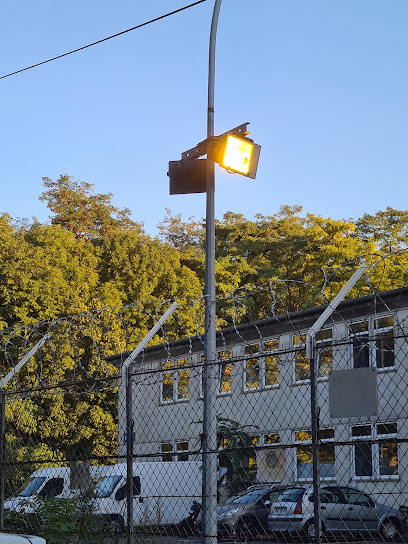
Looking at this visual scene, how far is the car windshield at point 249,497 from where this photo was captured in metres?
16.6

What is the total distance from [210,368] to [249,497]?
27.4 ft

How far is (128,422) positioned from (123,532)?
1.87m

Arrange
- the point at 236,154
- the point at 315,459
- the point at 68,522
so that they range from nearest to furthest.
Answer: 1. the point at 315,459
2. the point at 68,522
3. the point at 236,154

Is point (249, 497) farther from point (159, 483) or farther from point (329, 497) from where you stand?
point (159, 483)

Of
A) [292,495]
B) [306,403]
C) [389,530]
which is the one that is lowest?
[389,530]

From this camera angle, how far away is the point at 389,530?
16.9 metres

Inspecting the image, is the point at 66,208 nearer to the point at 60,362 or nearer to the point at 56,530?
the point at 60,362

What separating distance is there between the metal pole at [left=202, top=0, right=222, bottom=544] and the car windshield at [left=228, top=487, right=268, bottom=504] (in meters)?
7.58

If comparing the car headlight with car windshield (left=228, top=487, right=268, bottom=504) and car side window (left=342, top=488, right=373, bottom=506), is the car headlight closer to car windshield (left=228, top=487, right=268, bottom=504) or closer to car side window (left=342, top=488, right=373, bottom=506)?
car windshield (left=228, top=487, right=268, bottom=504)

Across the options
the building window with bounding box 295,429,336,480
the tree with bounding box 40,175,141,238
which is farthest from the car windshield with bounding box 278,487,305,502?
the tree with bounding box 40,175,141,238

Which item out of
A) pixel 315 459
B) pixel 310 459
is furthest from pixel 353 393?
pixel 310 459

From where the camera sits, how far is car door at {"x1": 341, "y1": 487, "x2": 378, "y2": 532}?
17172 mm

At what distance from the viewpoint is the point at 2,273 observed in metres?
35.2

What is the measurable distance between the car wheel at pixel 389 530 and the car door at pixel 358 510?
0.85ft
